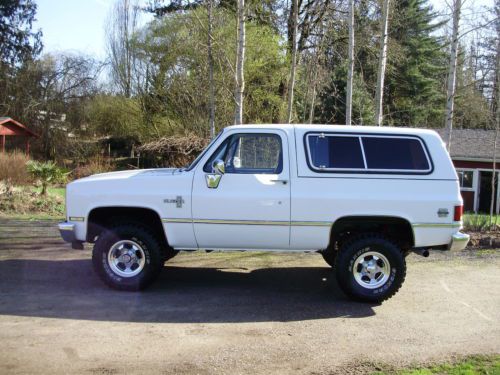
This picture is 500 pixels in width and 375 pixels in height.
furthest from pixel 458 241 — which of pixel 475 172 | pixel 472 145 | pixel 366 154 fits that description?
pixel 472 145

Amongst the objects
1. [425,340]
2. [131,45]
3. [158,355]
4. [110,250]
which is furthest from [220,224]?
[131,45]

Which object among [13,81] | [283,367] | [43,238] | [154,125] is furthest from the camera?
[13,81]

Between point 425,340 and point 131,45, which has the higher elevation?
point 131,45

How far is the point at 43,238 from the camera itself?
10.2 meters

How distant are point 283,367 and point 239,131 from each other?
316 centimetres

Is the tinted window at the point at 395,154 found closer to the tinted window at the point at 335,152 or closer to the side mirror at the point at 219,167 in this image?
the tinted window at the point at 335,152

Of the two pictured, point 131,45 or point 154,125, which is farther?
point 131,45

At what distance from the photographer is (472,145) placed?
3000cm

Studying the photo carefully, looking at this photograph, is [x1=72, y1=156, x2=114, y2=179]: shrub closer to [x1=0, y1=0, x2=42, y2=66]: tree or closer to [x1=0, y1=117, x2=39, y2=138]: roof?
[x1=0, y1=117, x2=39, y2=138]: roof

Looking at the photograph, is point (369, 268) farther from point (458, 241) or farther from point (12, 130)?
point (12, 130)

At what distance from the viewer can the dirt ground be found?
4.70 meters

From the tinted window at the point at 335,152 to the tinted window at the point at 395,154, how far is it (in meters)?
0.13

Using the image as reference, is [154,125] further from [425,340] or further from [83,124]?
[425,340]

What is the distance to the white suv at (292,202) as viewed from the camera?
6484mm
